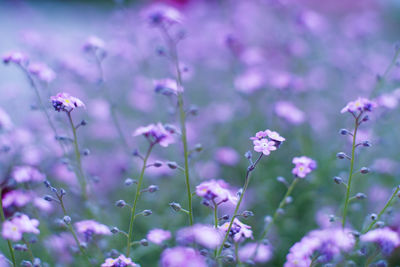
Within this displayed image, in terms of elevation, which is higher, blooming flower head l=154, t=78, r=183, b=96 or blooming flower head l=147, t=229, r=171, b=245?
blooming flower head l=154, t=78, r=183, b=96

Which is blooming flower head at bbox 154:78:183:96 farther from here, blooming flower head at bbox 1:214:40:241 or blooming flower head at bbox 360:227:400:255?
blooming flower head at bbox 360:227:400:255

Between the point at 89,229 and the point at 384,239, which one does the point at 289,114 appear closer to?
the point at 384,239

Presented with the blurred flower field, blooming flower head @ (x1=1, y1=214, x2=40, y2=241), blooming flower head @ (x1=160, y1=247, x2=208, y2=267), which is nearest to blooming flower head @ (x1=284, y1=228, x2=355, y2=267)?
the blurred flower field

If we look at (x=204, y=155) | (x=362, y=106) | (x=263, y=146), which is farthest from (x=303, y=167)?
(x=204, y=155)

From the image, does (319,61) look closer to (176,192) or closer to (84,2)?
(176,192)

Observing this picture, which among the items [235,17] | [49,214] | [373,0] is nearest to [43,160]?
[49,214]
